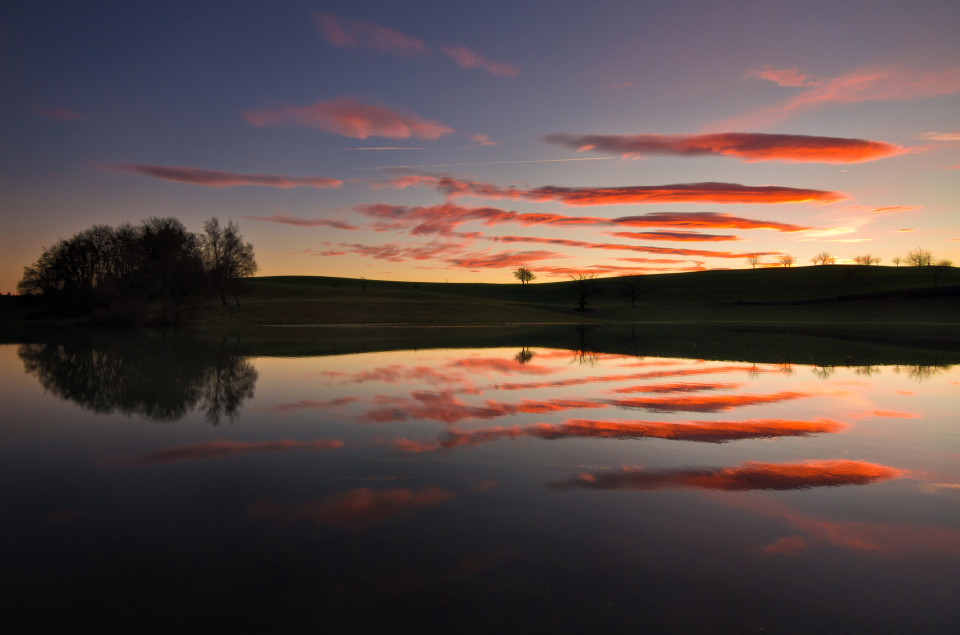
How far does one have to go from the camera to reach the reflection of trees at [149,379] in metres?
14.6

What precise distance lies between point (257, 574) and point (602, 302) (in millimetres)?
123300

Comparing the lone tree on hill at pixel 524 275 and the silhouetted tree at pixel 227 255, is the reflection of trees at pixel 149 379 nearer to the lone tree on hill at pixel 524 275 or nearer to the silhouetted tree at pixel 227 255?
the silhouetted tree at pixel 227 255

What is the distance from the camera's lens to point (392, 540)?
20.7 feet

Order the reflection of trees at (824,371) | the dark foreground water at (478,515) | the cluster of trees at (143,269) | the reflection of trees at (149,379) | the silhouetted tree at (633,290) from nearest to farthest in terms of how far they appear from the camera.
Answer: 1. the dark foreground water at (478,515)
2. the reflection of trees at (149,379)
3. the reflection of trees at (824,371)
4. the cluster of trees at (143,269)
5. the silhouetted tree at (633,290)

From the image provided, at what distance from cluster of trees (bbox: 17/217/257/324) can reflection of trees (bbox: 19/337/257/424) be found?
32.4 metres

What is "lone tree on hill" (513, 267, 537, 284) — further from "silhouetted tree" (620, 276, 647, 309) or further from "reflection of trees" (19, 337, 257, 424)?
"reflection of trees" (19, 337, 257, 424)

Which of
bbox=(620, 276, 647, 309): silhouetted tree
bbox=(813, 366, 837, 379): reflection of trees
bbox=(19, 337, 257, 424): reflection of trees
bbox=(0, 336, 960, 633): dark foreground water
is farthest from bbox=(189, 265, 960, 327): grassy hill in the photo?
bbox=(0, 336, 960, 633): dark foreground water

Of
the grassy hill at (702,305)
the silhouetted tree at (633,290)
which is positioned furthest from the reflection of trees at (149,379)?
the silhouetted tree at (633,290)

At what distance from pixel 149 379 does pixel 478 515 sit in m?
17.3

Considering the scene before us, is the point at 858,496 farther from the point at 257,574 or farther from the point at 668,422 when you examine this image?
the point at 257,574

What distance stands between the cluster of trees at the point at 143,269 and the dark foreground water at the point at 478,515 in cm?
5154

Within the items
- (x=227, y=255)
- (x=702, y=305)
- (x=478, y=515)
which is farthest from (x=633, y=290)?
(x=478, y=515)

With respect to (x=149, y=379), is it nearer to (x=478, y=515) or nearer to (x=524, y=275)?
(x=478, y=515)

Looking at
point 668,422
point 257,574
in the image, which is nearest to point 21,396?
point 257,574
